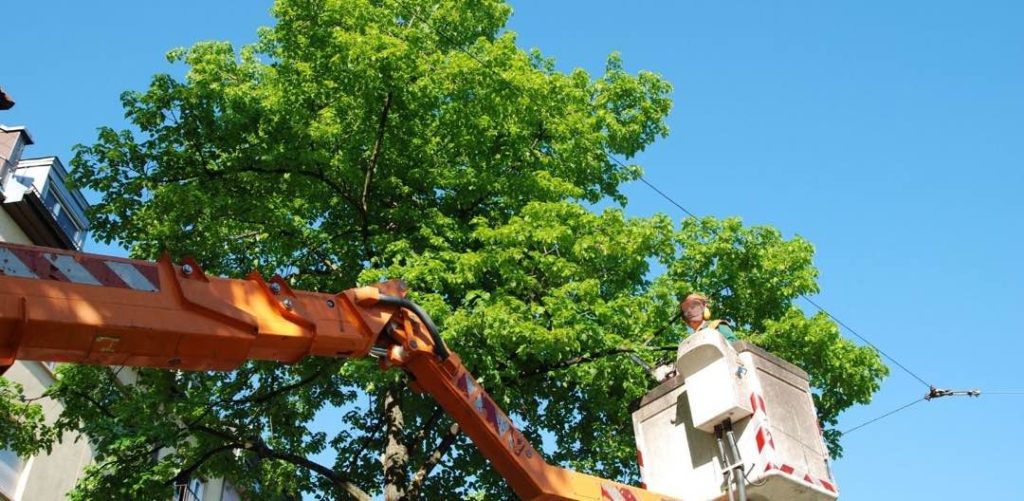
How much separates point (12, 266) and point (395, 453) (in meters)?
7.43

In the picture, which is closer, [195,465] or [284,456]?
[284,456]

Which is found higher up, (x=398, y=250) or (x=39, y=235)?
(x=39, y=235)

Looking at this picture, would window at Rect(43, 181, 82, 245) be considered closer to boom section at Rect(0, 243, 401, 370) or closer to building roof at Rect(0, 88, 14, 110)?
building roof at Rect(0, 88, 14, 110)

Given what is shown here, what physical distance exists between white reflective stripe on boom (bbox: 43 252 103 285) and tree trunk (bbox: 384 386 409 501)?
270 inches

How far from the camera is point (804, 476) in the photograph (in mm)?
8141

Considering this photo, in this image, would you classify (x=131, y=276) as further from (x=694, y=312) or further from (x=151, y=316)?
(x=694, y=312)

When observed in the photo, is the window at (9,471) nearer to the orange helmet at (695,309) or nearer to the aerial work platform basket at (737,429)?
the aerial work platform basket at (737,429)

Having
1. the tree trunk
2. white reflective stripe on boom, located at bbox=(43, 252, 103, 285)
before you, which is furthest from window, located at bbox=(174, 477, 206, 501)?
white reflective stripe on boom, located at bbox=(43, 252, 103, 285)

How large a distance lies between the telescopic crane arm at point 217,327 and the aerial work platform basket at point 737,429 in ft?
2.88

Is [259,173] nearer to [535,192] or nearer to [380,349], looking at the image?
[535,192]

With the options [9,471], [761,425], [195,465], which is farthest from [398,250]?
[9,471]

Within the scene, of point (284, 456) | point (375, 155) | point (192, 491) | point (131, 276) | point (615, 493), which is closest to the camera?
point (131, 276)

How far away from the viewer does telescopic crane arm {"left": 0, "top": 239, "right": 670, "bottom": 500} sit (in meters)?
6.03

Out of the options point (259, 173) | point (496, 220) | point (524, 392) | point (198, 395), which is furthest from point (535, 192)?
point (198, 395)
